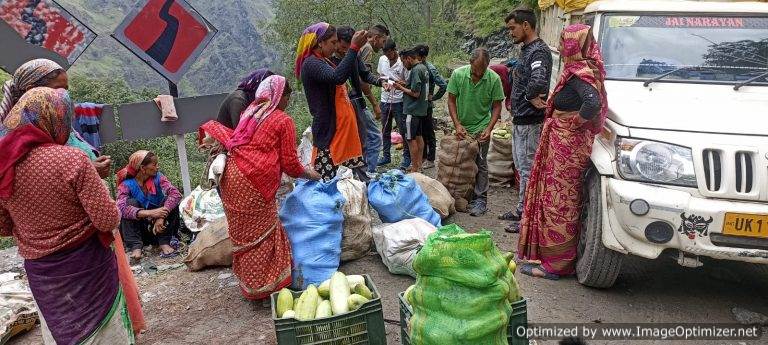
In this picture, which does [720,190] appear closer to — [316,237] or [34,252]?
[316,237]

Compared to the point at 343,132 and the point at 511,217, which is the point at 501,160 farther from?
the point at 343,132

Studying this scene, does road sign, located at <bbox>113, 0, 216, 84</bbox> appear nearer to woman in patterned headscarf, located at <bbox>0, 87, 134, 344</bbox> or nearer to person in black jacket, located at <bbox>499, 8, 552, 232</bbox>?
woman in patterned headscarf, located at <bbox>0, 87, 134, 344</bbox>

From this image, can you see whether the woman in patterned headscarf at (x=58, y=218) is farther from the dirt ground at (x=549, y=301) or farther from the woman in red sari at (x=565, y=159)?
the woman in red sari at (x=565, y=159)

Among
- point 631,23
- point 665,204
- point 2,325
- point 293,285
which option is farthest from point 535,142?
point 2,325

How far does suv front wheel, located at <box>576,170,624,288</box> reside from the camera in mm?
3799

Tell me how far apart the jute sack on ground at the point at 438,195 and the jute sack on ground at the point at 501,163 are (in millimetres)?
1475

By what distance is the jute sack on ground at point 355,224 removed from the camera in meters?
4.56

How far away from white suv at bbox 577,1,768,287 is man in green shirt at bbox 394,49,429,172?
2568mm

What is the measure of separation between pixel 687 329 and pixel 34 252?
12.2 ft

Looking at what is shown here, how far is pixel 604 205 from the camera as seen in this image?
361 centimetres

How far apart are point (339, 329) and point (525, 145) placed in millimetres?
2868

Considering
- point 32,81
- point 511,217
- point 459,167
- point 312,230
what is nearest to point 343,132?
point 312,230

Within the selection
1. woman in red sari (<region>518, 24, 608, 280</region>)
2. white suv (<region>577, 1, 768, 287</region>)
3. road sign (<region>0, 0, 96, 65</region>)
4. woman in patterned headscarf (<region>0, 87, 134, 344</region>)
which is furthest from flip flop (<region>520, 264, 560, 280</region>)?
road sign (<region>0, 0, 96, 65</region>)

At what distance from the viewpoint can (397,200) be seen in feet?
15.7
